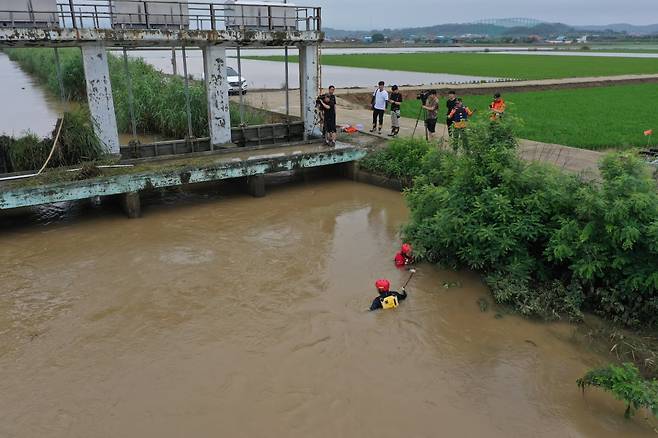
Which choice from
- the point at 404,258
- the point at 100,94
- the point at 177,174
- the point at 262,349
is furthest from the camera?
the point at 100,94

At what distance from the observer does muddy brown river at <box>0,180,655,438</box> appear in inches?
203

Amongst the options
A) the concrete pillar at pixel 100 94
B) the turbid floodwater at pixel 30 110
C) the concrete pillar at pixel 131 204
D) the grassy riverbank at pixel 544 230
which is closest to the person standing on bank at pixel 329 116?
the grassy riverbank at pixel 544 230

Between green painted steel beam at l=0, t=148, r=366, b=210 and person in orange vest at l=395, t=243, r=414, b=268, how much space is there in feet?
13.9

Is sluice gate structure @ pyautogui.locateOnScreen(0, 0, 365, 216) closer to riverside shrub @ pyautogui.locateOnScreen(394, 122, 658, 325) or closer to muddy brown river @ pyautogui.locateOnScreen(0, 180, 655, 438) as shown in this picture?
muddy brown river @ pyautogui.locateOnScreen(0, 180, 655, 438)

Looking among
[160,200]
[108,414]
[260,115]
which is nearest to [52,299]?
[108,414]

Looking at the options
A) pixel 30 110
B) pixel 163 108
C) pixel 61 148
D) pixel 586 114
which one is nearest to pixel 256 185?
pixel 61 148

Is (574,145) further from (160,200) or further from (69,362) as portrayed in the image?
(69,362)

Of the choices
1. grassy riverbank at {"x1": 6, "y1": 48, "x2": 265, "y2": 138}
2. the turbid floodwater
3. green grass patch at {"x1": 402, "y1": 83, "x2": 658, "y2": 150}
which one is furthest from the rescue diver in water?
the turbid floodwater

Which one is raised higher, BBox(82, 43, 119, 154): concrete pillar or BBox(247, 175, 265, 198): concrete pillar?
BBox(82, 43, 119, 154): concrete pillar

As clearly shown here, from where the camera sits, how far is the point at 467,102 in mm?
23734

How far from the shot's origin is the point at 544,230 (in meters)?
7.28

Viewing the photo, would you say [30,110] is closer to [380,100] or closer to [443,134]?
[380,100]

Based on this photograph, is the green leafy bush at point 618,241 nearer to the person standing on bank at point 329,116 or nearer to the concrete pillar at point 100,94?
the person standing on bank at point 329,116

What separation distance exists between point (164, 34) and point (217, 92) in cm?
175
